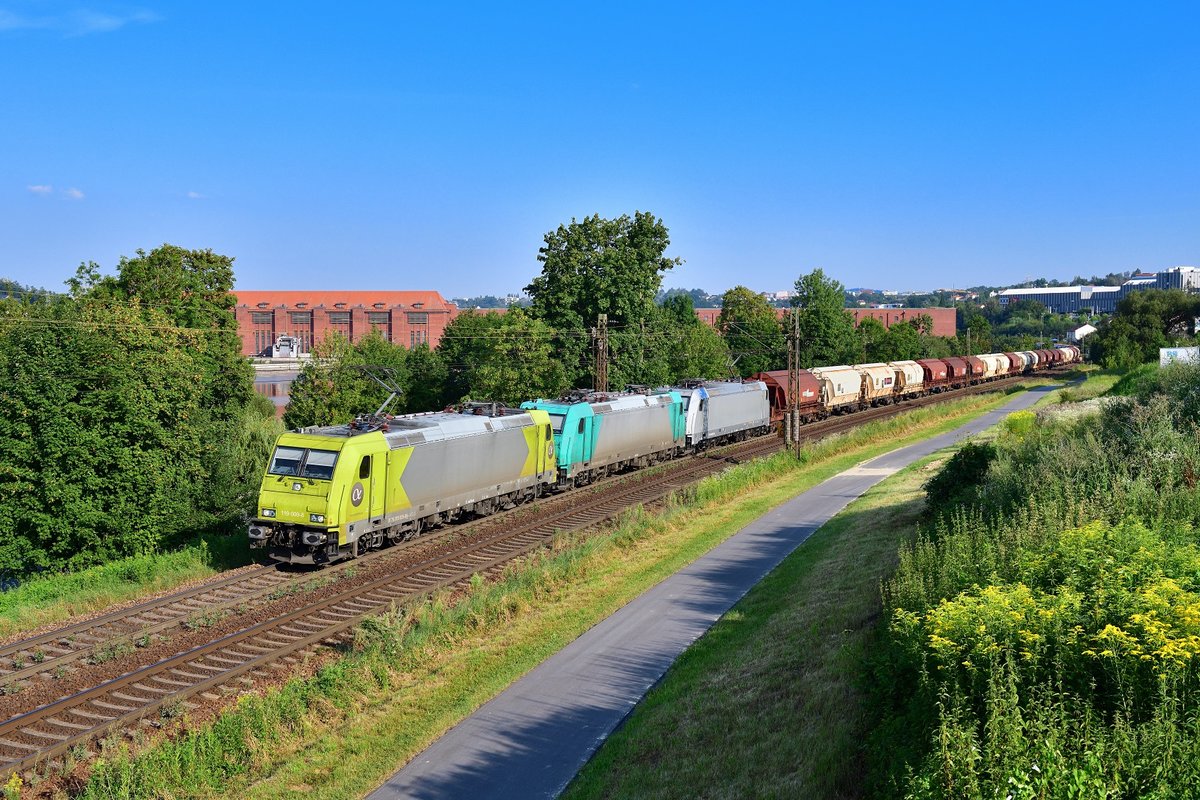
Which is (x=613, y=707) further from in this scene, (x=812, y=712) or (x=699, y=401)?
(x=699, y=401)

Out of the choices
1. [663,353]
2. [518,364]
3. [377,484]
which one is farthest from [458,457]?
[663,353]

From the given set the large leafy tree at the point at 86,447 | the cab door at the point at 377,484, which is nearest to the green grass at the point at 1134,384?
the cab door at the point at 377,484

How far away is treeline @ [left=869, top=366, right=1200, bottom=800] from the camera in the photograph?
6.29 m

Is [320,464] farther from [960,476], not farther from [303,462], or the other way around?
[960,476]

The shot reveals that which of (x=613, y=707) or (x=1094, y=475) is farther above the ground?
(x=1094, y=475)

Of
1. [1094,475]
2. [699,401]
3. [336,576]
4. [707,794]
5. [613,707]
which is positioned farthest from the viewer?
[699,401]

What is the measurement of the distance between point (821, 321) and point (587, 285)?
32.3m

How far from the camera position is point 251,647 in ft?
53.0

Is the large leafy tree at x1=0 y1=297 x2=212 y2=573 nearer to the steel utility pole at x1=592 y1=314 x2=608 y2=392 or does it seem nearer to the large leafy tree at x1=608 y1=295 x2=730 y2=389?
the steel utility pole at x1=592 y1=314 x2=608 y2=392

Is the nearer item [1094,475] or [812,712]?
[812,712]

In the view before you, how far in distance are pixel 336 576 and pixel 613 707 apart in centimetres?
1034

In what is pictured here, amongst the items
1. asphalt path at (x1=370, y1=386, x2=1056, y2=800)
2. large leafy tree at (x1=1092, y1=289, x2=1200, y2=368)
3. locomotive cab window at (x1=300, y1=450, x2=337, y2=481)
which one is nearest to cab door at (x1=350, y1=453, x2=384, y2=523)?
locomotive cab window at (x1=300, y1=450, x2=337, y2=481)

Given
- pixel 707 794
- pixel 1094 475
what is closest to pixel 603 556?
pixel 1094 475

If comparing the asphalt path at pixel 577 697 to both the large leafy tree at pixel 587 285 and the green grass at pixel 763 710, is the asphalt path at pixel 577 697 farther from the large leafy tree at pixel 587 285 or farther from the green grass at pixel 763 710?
the large leafy tree at pixel 587 285
